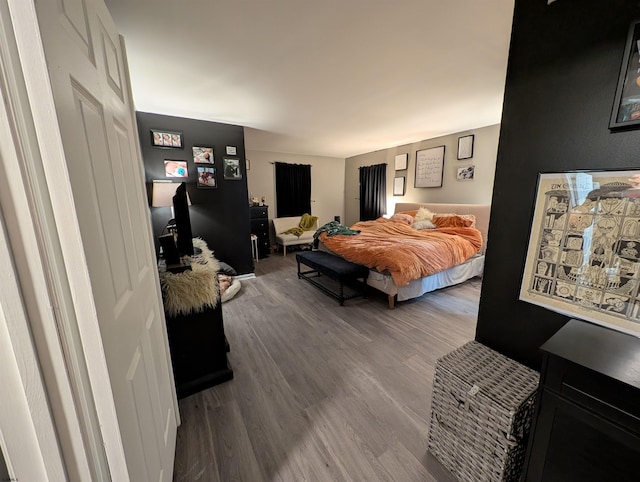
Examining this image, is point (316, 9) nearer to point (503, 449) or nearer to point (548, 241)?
point (548, 241)

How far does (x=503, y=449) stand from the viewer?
1.03m

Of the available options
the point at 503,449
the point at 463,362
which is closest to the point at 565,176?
the point at 463,362

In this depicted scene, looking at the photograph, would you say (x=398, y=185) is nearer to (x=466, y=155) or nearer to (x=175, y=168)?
(x=466, y=155)

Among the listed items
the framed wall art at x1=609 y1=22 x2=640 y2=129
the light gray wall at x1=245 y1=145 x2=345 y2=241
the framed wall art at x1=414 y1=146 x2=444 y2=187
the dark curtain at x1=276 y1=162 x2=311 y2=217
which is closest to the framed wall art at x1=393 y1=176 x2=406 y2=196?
the framed wall art at x1=414 y1=146 x2=444 y2=187

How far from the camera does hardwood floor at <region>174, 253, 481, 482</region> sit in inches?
50.3

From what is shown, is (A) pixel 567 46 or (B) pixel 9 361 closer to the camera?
(B) pixel 9 361

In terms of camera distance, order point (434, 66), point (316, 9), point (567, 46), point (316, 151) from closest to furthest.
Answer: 1. point (567, 46)
2. point (316, 9)
3. point (434, 66)
4. point (316, 151)

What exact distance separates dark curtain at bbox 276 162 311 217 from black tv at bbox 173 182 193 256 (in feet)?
14.6

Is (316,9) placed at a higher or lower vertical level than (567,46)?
higher

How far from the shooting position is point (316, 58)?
1.98 m

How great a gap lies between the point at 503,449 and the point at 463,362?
34 cm

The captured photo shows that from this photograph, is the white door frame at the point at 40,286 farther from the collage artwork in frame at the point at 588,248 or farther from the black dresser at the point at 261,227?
the black dresser at the point at 261,227

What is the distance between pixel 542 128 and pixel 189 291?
2065 millimetres

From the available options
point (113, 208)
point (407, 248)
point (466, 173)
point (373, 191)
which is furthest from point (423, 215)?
point (113, 208)
